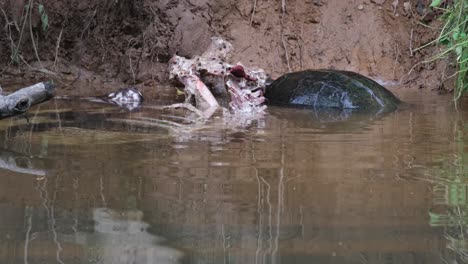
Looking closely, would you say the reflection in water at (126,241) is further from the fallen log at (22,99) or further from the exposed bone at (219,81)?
the exposed bone at (219,81)

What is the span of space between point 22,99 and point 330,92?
3.56m

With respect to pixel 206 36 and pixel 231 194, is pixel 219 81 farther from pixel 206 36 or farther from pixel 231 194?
pixel 231 194

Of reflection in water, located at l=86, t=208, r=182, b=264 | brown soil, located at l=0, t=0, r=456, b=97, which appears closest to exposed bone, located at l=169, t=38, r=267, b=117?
brown soil, located at l=0, t=0, r=456, b=97

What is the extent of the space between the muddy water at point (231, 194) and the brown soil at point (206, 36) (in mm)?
3658

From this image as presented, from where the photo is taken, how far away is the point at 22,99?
391cm

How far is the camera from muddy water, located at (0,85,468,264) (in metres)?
2.12

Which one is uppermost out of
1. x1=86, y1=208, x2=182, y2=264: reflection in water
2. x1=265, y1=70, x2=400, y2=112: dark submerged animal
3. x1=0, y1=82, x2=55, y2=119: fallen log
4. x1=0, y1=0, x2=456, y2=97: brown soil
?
x1=0, y1=0, x2=456, y2=97: brown soil

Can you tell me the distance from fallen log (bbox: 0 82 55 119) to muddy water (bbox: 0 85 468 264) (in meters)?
0.22

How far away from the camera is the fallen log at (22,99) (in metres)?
3.92

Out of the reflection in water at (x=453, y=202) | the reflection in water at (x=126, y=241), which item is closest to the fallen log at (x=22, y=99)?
the reflection in water at (x=126, y=241)

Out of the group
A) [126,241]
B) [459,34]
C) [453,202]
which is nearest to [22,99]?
[126,241]

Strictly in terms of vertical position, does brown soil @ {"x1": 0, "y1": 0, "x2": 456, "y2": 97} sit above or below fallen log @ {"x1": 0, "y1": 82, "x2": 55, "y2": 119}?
above

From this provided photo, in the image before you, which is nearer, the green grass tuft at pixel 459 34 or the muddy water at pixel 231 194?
the muddy water at pixel 231 194

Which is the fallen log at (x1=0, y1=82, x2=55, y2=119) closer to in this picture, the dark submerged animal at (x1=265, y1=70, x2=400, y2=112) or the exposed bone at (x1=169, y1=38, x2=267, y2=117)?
the exposed bone at (x1=169, y1=38, x2=267, y2=117)
